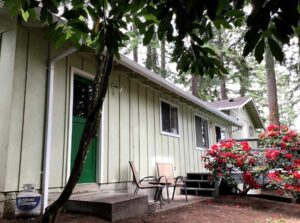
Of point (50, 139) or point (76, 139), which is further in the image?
point (76, 139)

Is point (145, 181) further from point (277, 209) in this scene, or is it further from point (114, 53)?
point (114, 53)

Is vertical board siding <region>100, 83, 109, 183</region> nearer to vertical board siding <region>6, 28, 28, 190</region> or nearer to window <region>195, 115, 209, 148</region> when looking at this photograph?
vertical board siding <region>6, 28, 28, 190</region>

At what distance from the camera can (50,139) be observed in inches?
181

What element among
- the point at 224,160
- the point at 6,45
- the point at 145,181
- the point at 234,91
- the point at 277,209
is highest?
the point at 234,91

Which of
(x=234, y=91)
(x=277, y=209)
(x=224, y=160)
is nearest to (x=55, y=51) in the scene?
(x=224, y=160)

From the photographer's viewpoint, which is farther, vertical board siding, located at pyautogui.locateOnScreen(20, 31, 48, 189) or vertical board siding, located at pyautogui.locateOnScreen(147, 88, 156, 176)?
vertical board siding, located at pyautogui.locateOnScreen(147, 88, 156, 176)

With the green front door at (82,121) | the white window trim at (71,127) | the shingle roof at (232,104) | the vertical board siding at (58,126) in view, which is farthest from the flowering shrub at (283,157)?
the shingle roof at (232,104)

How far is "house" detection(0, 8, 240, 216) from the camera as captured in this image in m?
4.20

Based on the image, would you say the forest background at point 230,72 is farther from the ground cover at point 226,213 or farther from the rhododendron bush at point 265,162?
the ground cover at point 226,213

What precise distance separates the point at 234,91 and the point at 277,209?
20790 millimetres

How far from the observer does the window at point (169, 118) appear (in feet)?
27.5

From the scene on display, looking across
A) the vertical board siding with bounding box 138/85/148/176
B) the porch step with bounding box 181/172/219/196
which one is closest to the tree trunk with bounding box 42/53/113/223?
the vertical board siding with bounding box 138/85/148/176

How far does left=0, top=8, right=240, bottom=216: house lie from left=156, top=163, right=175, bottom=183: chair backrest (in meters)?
0.17

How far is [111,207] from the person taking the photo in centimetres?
417
